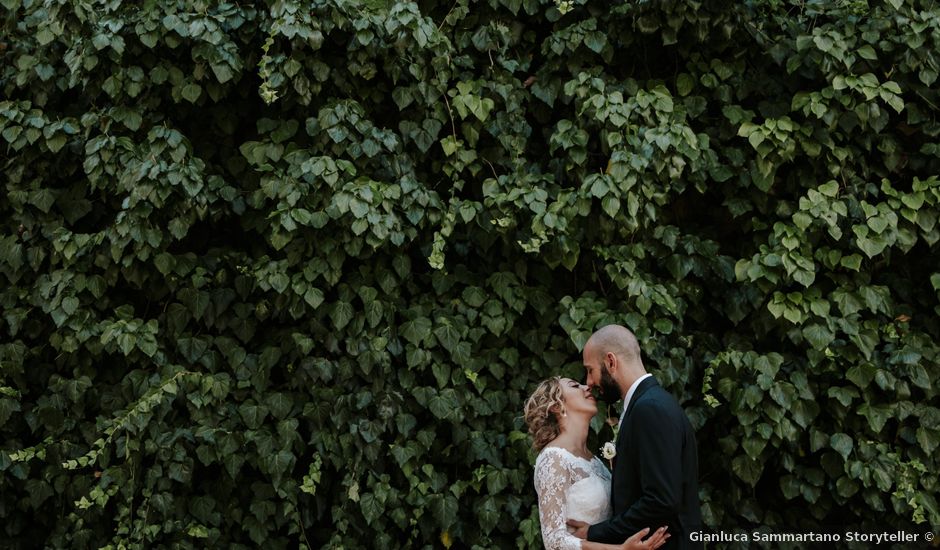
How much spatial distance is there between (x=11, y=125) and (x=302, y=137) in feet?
4.97

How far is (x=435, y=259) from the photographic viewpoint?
4602 mm

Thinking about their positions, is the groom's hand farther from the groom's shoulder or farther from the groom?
the groom's shoulder

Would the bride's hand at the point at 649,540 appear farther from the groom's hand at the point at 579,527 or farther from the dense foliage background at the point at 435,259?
the dense foliage background at the point at 435,259

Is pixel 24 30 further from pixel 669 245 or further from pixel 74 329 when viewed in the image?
pixel 669 245

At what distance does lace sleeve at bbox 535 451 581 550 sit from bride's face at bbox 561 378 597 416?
24 centimetres

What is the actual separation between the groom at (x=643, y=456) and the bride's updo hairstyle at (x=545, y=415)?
32 centimetres

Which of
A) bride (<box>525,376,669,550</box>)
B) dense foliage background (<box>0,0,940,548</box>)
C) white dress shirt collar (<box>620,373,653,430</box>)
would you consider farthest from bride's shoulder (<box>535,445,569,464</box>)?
dense foliage background (<box>0,0,940,548</box>)

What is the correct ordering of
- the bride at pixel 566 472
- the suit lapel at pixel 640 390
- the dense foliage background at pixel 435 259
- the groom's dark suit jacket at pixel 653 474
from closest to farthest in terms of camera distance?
the groom's dark suit jacket at pixel 653 474 → the suit lapel at pixel 640 390 → the bride at pixel 566 472 → the dense foliage background at pixel 435 259

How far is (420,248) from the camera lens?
4.86 m

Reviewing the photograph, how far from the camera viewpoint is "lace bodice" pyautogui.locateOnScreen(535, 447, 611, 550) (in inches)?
129

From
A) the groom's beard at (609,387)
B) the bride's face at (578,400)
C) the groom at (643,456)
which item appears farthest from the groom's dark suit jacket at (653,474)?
the bride's face at (578,400)

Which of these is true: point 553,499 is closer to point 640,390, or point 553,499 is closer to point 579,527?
point 579,527

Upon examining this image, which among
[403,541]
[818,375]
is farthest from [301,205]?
[818,375]

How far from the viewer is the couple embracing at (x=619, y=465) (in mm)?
2938
